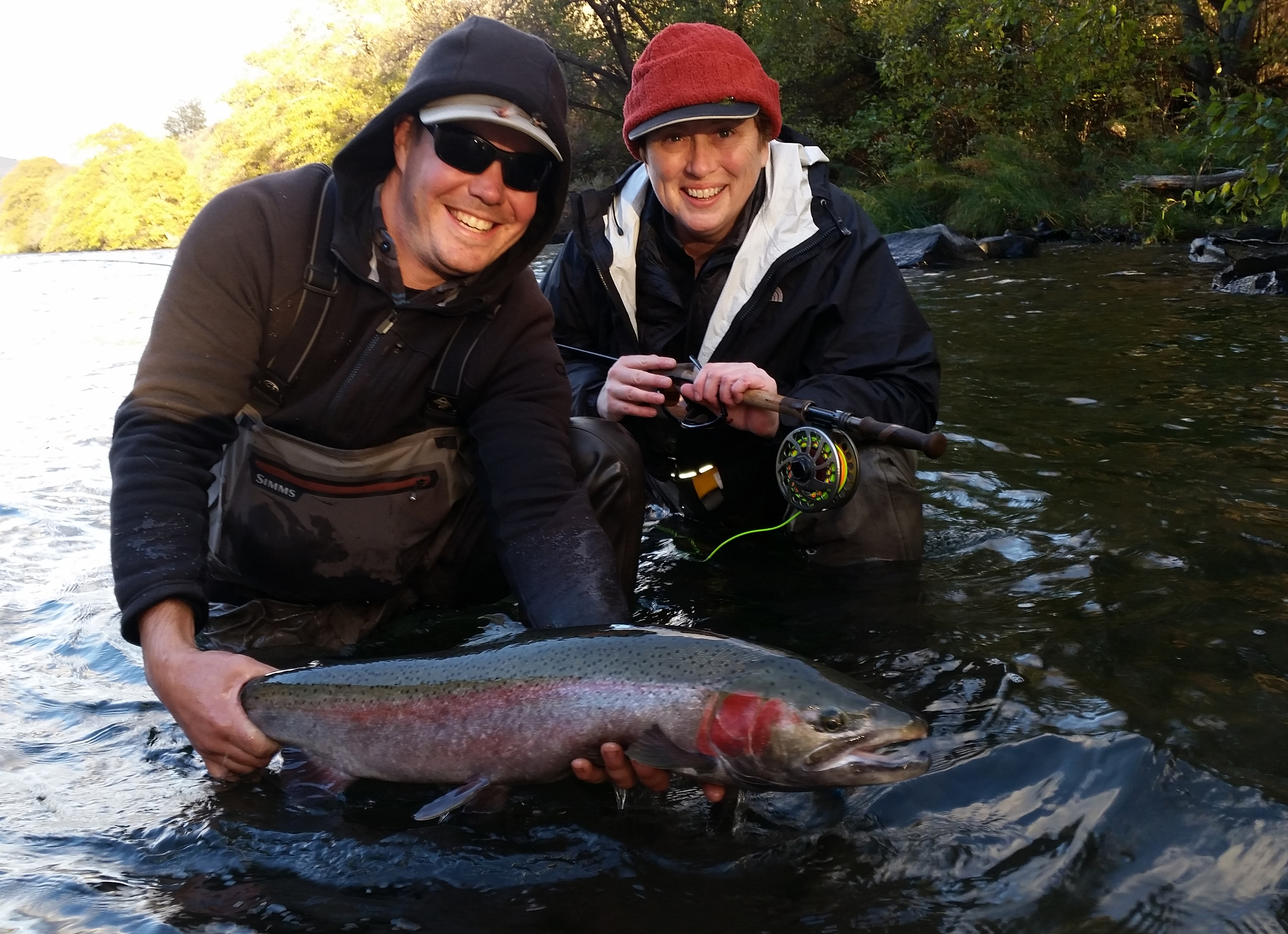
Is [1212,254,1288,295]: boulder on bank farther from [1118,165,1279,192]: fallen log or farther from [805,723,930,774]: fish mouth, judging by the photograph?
[805,723,930,774]: fish mouth

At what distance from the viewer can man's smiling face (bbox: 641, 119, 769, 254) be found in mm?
3814

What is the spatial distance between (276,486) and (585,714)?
1.37m

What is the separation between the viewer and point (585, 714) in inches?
93.3

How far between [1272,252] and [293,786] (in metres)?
10.6

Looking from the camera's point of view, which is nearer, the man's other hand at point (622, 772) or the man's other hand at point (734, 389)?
the man's other hand at point (622, 772)

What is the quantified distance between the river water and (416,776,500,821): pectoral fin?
0.40 feet

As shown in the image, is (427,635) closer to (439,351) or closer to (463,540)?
(463,540)

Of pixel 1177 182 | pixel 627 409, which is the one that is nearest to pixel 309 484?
pixel 627 409

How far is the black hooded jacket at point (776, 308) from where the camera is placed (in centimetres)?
385

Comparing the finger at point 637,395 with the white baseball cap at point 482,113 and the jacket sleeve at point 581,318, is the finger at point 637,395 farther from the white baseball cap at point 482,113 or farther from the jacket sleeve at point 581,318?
the white baseball cap at point 482,113

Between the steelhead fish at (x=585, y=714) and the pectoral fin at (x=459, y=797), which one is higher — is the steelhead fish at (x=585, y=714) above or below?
above

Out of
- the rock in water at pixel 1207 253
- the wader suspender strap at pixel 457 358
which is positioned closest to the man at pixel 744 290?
the wader suspender strap at pixel 457 358

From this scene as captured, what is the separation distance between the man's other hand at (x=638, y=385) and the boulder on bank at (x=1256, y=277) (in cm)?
737

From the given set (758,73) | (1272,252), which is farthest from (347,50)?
(758,73)
